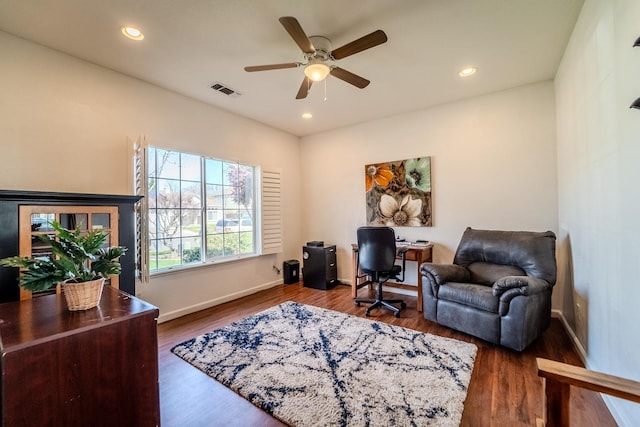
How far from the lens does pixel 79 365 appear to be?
43.6 inches

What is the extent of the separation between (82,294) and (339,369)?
1730 millimetres

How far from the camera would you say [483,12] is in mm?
2018

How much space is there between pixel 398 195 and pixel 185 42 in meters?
3.18

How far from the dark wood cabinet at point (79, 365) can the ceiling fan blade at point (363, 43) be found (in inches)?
84.5

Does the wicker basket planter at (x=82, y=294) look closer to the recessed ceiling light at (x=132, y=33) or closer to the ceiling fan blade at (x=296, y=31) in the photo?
the ceiling fan blade at (x=296, y=31)

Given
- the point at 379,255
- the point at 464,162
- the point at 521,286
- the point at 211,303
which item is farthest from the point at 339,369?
the point at 464,162

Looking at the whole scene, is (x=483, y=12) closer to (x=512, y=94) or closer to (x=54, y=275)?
(x=512, y=94)

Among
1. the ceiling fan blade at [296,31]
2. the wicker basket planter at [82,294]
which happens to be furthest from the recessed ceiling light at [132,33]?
the wicker basket planter at [82,294]

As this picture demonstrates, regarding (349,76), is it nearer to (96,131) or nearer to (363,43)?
(363,43)

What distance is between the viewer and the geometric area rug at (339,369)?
1638 millimetres

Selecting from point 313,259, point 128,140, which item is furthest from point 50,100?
point 313,259

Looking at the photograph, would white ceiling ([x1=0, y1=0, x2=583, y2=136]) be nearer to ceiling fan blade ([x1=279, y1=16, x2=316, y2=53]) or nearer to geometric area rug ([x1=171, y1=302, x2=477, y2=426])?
ceiling fan blade ([x1=279, y1=16, x2=316, y2=53])

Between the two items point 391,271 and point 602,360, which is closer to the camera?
point 602,360

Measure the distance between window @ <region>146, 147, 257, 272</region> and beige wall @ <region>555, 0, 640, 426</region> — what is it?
12.7ft
